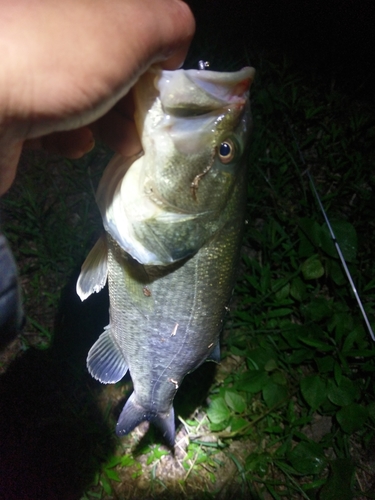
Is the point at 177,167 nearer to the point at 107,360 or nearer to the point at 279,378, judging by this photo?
the point at 107,360

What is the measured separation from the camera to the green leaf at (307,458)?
106 inches

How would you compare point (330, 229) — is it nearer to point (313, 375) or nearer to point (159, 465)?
point (313, 375)

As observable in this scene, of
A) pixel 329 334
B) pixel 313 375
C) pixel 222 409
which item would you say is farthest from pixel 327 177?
pixel 222 409

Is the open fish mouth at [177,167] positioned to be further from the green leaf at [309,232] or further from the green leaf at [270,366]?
the green leaf at [309,232]

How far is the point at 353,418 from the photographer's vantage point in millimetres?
2746

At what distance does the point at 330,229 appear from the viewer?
3047mm

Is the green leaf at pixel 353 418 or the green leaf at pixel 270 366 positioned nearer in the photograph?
the green leaf at pixel 353 418

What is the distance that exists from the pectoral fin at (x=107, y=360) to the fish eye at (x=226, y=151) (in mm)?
973

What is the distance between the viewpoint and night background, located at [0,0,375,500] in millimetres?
2682

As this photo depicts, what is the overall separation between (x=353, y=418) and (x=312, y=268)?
3.47ft

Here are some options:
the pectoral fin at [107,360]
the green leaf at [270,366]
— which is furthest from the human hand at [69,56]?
the green leaf at [270,366]

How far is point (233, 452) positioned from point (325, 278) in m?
1.43

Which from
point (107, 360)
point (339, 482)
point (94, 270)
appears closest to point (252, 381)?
point (339, 482)

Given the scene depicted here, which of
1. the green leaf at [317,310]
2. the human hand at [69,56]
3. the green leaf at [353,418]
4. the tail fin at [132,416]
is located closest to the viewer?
the human hand at [69,56]
